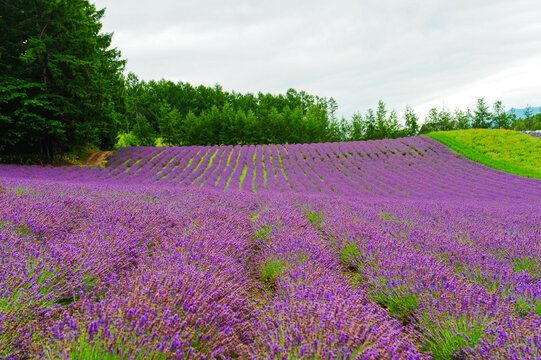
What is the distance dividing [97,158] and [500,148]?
30321 mm

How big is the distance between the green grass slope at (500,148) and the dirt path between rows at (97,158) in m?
26.0

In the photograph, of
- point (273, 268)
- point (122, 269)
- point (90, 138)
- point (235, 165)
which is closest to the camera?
point (122, 269)

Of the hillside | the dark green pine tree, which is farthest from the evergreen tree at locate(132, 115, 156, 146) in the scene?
the dark green pine tree

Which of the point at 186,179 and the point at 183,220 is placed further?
the point at 186,179

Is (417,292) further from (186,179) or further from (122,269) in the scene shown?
(186,179)

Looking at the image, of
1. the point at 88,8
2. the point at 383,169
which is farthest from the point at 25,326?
the point at 88,8

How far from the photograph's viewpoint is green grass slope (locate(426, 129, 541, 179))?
1925 centimetres

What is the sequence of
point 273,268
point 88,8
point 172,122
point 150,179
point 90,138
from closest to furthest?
point 273,268
point 150,179
point 90,138
point 88,8
point 172,122

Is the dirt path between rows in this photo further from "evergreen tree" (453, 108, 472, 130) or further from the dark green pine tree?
"evergreen tree" (453, 108, 472, 130)

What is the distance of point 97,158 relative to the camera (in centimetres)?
1770

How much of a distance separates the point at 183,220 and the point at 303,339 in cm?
298

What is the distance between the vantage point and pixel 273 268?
267 centimetres

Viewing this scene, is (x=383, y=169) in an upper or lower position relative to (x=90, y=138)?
lower

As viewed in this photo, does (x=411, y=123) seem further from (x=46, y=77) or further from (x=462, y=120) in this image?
(x=46, y=77)
